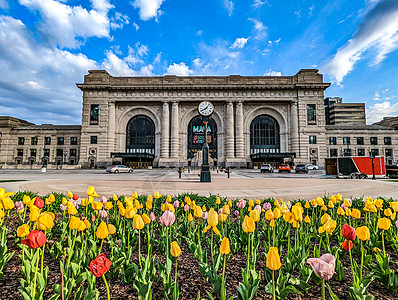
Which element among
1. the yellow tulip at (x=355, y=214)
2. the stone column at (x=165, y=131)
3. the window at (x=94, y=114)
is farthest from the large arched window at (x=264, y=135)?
the yellow tulip at (x=355, y=214)

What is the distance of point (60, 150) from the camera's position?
57.3m

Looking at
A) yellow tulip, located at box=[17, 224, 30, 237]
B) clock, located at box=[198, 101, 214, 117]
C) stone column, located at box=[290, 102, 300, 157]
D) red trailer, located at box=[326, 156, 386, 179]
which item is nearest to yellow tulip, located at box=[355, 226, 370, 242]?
yellow tulip, located at box=[17, 224, 30, 237]

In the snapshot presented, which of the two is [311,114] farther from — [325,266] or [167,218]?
[325,266]

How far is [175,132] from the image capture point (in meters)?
48.1

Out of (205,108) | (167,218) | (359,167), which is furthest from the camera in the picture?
(359,167)

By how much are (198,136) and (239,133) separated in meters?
10.2

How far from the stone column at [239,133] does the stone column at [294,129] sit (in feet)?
39.0

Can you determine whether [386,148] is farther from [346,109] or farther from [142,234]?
[142,234]

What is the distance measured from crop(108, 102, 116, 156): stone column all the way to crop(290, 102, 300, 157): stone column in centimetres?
4296

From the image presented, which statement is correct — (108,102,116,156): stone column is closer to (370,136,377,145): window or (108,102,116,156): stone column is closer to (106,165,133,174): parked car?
(106,165,133,174): parked car

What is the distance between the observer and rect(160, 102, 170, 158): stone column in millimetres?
47562

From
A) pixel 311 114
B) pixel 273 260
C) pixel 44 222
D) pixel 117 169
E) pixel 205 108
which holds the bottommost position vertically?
pixel 117 169

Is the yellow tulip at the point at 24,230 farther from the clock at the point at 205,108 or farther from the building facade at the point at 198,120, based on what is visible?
the building facade at the point at 198,120

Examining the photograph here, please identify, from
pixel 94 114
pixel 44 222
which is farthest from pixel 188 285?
pixel 94 114
